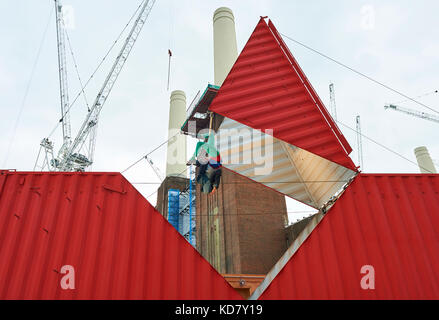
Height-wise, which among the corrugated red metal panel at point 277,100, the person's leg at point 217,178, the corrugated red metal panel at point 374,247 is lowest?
the corrugated red metal panel at point 374,247

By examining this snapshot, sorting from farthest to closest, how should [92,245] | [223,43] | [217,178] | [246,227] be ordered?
[223,43]
[217,178]
[246,227]
[92,245]

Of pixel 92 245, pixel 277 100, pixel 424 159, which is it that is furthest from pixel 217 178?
pixel 424 159

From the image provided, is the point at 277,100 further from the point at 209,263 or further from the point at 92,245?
the point at 92,245

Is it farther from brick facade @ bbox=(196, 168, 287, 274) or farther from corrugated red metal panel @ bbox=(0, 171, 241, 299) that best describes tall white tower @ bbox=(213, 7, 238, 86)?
corrugated red metal panel @ bbox=(0, 171, 241, 299)

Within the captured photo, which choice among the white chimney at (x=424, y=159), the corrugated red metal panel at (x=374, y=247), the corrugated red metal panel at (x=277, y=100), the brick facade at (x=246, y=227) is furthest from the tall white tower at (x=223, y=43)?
the white chimney at (x=424, y=159)

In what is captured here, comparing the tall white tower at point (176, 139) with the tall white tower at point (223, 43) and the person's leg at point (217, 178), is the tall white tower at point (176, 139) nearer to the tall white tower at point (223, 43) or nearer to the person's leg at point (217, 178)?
the tall white tower at point (223, 43)

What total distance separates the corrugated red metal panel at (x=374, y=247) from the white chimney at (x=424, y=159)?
51912 millimetres

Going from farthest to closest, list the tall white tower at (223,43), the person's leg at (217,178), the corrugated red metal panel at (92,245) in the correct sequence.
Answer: the tall white tower at (223,43)
the person's leg at (217,178)
the corrugated red metal panel at (92,245)

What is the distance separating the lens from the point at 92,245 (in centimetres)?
643

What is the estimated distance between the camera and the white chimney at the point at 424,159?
5094 centimetres

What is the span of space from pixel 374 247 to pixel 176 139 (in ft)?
147

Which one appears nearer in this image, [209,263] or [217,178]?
[209,263]

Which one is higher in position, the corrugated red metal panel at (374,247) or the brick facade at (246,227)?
the brick facade at (246,227)
